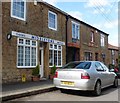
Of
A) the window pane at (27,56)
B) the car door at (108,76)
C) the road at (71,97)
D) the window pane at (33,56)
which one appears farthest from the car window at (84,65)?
the window pane at (33,56)

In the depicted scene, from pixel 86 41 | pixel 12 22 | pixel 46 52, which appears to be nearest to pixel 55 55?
pixel 46 52

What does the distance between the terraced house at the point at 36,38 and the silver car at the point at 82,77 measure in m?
4.44

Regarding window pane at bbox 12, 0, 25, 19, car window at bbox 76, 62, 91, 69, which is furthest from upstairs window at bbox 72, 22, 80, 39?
car window at bbox 76, 62, 91, 69

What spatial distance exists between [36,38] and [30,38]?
0.75m

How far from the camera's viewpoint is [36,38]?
16.8 m

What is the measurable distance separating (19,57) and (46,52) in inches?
137

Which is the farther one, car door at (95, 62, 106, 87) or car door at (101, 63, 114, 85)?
car door at (101, 63, 114, 85)

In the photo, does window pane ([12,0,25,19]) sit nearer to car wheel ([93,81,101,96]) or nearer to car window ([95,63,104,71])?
car window ([95,63,104,71])

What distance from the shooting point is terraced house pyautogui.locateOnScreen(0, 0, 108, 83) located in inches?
555

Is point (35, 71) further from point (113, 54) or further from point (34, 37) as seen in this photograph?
point (113, 54)

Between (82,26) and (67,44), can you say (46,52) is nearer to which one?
(67,44)

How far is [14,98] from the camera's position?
943 cm

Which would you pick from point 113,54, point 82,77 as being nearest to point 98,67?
point 82,77

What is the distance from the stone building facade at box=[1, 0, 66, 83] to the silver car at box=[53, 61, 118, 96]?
14.4 ft
